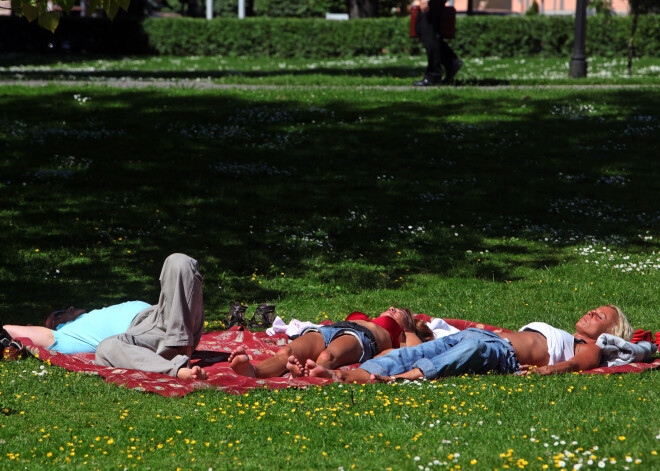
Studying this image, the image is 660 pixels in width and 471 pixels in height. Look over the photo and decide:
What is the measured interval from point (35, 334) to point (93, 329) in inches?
20.0

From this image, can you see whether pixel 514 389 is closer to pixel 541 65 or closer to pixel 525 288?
pixel 525 288

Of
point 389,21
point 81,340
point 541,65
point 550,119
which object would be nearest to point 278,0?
point 389,21

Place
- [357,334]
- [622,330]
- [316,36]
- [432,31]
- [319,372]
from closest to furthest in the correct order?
1. [319,372]
2. [357,334]
3. [622,330]
4. [432,31]
5. [316,36]

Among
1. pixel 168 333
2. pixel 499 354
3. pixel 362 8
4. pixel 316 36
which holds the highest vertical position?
pixel 362 8

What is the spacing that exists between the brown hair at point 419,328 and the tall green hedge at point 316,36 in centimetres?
2492

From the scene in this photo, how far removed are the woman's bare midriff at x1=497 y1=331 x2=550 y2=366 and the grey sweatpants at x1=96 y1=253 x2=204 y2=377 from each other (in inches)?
99.1

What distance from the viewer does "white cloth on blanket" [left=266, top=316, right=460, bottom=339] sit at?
287 inches

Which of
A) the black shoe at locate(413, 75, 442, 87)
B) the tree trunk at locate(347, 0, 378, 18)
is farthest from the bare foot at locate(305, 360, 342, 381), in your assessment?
the tree trunk at locate(347, 0, 378, 18)

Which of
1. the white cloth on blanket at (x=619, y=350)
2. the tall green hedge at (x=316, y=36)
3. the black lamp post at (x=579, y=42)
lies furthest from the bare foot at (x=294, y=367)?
the tall green hedge at (x=316, y=36)

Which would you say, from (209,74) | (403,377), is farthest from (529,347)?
(209,74)

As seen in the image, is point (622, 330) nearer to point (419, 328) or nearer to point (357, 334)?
point (419, 328)

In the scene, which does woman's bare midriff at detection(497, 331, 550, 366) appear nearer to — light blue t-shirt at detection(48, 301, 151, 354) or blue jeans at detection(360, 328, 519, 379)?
blue jeans at detection(360, 328, 519, 379)

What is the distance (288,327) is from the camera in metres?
7.42

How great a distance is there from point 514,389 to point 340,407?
1298 millimetres
